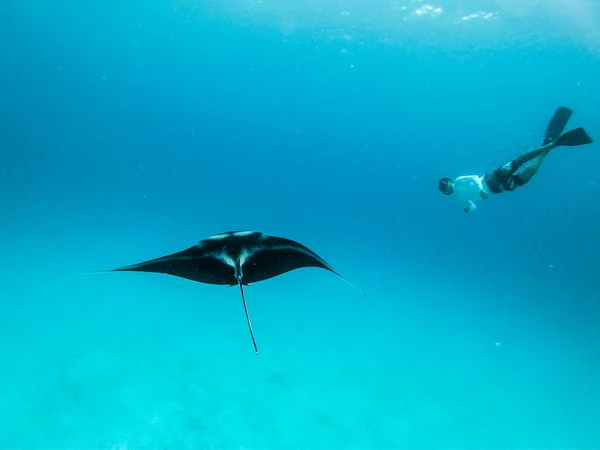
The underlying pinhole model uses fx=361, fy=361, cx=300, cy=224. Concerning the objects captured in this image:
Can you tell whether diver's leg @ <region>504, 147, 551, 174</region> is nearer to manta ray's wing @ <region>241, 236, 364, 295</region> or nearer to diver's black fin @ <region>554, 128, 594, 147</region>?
diver's black fin @ <region>554, 128, 594, 147</region>

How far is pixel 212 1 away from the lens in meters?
29.8

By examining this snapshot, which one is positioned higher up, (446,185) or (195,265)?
(446,185)

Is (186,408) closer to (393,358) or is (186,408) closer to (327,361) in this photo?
(327,361)

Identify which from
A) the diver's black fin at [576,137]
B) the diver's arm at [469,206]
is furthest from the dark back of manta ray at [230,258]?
the diver's black fin at [576,137]

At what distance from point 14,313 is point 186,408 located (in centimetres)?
969

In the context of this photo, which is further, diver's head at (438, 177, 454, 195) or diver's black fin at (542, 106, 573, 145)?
diver's head at (438, 177, 454, 195)

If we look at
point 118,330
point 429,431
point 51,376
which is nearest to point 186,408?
point 51,376

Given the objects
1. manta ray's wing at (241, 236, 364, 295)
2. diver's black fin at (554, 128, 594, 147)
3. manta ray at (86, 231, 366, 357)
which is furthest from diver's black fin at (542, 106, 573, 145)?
manta ray at (86, 231, 366, 357)

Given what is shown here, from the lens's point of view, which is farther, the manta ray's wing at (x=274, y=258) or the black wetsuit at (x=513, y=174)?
the black wetsuit at (x=513, y=174)

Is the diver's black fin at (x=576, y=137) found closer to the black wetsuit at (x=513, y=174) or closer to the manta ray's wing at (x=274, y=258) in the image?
the black wetsuit at (x=513, y=174)

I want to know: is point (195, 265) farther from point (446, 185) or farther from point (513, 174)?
point (513, 174)

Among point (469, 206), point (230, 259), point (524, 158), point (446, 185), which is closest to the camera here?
point (230, 259)

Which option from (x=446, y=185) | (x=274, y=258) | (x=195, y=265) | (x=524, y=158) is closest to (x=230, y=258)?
(x=195, y=265)

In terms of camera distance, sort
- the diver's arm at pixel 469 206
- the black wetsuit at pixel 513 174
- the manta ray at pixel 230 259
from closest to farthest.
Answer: the manta ray at pixel 230 259 < the black wetsuit at pixel 513 174 < the diver's arm at pixel 469 206
